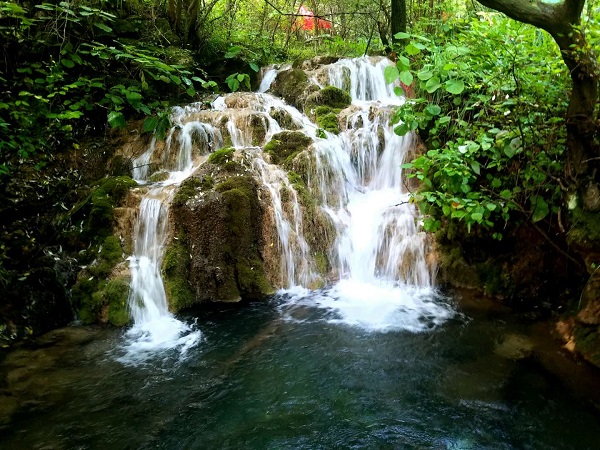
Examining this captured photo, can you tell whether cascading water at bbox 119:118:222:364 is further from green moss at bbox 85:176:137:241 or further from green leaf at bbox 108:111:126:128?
green leaf at bbox 108:111:126:128

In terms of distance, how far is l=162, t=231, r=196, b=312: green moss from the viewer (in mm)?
5637

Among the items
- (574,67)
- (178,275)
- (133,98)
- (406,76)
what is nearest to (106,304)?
(178,275)

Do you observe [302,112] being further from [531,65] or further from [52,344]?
[52,344]

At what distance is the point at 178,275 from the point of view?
5.78m

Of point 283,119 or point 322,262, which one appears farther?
point 283,119

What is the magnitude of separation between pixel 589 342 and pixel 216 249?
4.74m

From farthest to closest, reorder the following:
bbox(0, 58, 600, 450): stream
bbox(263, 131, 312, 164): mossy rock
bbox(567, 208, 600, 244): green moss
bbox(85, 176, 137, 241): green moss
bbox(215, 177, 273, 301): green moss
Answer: bbox(263, 131, 312, 164): mossy rock
bbox(85, 176, 137, 241): green moss
bbox(215, 177, 273, 301): green moss
bbox(567, 208, 600, 244): green moss
bbox(0, 58, 600, 450): stream

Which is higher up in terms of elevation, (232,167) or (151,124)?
(232,167)

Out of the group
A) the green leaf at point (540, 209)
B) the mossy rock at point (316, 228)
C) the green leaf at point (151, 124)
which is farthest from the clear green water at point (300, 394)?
the green leaf at point (151, 124)

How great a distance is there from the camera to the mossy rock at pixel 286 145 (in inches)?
289

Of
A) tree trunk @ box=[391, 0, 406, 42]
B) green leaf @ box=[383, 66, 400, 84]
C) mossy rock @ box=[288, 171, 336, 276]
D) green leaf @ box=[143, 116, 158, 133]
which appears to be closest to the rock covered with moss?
mossy rock @ box=[288, 171, 336, 276]

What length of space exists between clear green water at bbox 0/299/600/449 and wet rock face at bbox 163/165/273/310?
947mm

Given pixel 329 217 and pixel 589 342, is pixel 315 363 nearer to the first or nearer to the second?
pixel 589 342

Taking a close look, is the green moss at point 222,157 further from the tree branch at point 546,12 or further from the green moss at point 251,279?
the tree branch at point 546,12
